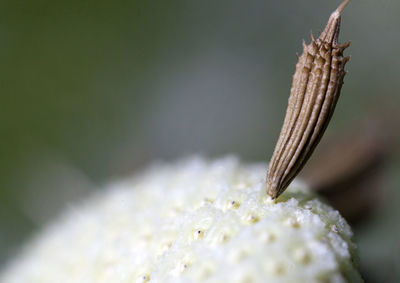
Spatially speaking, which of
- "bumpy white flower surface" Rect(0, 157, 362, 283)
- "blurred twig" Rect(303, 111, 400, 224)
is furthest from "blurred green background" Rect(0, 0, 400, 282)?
"bumpy white flower surface" Rect(0, 157, 362, 283)

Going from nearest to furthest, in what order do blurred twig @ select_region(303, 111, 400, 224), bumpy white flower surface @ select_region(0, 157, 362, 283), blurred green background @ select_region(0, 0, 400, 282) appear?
bumpy white flower surface @ select_region(0, 157, 362, 283) → blurred twig @ select_region(303, 111, 400, 224) → blurred green background @ select_region(0, 0, 400, 282)

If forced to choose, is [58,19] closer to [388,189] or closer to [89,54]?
[89,54]

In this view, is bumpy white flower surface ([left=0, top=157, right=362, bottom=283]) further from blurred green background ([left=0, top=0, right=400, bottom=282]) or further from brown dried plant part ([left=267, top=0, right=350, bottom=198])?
blurred green background ([left=0, top=0, right=400, bottom=282])

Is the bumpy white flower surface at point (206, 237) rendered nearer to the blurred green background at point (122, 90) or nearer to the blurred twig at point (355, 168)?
the blurred twig at point (355, 168)

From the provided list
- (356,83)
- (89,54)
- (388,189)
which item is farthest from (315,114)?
(89,54)

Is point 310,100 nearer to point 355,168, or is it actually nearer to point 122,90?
point 355,168

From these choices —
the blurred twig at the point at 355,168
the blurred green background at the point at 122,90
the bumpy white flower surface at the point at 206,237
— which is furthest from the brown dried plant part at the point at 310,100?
the blurred green background at the point at 122,90
